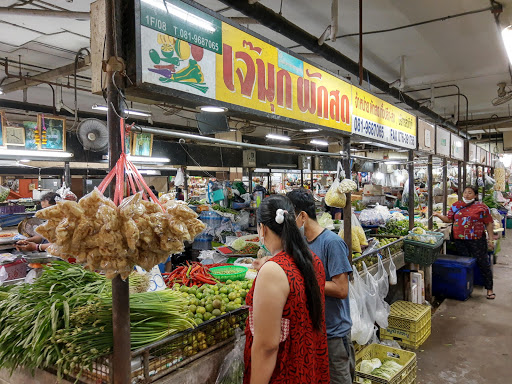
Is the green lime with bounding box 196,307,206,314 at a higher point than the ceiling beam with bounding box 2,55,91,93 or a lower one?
lower

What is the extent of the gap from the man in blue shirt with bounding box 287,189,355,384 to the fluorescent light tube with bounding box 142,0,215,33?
1.31 m

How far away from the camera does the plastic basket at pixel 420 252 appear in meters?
5.78

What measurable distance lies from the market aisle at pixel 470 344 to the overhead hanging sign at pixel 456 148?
10.7 ft

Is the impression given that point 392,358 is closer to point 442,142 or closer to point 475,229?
point 475,229

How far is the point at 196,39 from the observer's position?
2033mm

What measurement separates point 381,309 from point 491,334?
2.57m

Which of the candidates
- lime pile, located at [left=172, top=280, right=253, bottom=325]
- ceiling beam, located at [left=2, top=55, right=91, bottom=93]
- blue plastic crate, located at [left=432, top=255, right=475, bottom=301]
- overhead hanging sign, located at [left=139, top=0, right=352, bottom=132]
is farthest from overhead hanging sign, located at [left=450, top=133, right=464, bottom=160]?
ceiling beam, located at [left=2, top=55, right=91, bottom=93]

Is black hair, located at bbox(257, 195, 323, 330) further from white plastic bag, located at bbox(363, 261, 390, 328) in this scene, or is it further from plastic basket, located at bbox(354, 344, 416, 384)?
white plastic bag, located at bbox(363, 261, 390, 328)

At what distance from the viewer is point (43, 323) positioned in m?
2.02

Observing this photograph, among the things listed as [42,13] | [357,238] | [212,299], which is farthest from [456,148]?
[42,13]

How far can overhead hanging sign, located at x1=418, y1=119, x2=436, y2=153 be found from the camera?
621cm

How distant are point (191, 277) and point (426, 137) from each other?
532 centimetres

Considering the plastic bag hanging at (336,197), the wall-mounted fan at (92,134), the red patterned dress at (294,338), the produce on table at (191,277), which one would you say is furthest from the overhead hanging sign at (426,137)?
the wall-mounted fan at (92,134)

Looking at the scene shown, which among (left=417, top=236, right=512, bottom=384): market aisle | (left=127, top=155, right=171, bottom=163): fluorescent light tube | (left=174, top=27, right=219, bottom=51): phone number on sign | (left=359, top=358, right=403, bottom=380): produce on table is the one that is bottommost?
(left=417, top=236, right=512, bottom=384): market aisle
